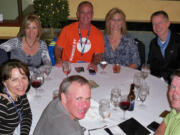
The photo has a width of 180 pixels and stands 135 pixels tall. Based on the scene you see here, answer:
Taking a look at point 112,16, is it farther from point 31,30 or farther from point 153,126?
point 153,126

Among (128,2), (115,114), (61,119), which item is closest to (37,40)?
(115,114)

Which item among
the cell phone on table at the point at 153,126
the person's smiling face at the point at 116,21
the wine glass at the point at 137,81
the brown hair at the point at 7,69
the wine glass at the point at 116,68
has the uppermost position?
the person's smiling face at the point at 116,21

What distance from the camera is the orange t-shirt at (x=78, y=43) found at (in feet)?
10.7

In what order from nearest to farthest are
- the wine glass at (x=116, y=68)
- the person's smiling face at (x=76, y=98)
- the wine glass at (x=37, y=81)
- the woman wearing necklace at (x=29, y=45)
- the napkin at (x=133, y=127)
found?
1. the person's smiling face at (x=76, y=98)
2. the napkin at (x=133, y=127)
3. the wine glass at (x=37, y=81)
4. the wine glass at (x=116, y=68)
5. the woman wearing necklace at (x=29, y=45)

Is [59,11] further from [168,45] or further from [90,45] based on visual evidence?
[168,45]

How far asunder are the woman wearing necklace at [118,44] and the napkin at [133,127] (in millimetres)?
1573

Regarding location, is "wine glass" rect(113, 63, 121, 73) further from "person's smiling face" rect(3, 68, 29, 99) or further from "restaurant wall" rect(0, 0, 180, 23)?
"restaurant wall" rect(0, 0, 180, 23)

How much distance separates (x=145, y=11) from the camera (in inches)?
183

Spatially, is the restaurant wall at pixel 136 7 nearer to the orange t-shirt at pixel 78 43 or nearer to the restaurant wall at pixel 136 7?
the restaurant wall at pixel 136 7

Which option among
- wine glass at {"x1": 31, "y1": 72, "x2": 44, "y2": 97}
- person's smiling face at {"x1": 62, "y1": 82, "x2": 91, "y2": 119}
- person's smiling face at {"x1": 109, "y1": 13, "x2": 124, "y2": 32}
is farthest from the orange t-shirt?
person's smiling face at {"x1": 62, "y1": 82, "x2": 91, "y2": 119}

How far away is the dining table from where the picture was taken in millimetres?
1705

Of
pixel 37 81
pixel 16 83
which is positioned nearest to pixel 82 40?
pixel 37 81

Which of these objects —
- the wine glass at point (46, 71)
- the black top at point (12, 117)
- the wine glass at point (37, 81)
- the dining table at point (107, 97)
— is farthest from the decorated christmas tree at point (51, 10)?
the black top at point (12, 117)

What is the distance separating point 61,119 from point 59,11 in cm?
315
